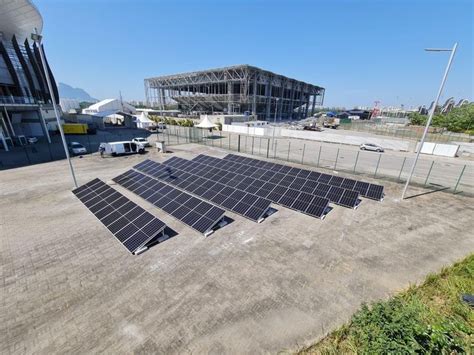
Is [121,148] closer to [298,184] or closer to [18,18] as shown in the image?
[298,184]

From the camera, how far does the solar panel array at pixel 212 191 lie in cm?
1194

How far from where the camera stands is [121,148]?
26422 mm

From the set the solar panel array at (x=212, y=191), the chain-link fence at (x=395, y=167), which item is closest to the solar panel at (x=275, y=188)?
the solar panel array at (x=212, y=191)

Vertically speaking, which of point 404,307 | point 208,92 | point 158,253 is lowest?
point 158,253

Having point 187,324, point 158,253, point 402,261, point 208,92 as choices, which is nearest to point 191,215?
point 158,253

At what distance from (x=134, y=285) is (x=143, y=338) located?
215 centimetres

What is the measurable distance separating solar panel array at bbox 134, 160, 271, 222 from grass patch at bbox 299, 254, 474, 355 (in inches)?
264

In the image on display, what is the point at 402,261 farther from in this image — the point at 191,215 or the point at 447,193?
the point at 447,193

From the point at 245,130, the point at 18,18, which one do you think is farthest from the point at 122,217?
the point at 245,130

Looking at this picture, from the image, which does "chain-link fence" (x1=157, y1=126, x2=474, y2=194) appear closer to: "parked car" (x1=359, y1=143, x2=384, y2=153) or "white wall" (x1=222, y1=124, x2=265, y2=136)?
"parked car" (x1=359, y1=143, x2=384, y2=153)

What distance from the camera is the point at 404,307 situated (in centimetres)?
534

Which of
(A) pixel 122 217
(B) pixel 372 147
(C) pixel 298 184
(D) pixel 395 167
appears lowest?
(D) pixel 395 167

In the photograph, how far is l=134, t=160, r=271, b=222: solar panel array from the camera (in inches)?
470

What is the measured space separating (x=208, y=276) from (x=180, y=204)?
5152 millimetres
